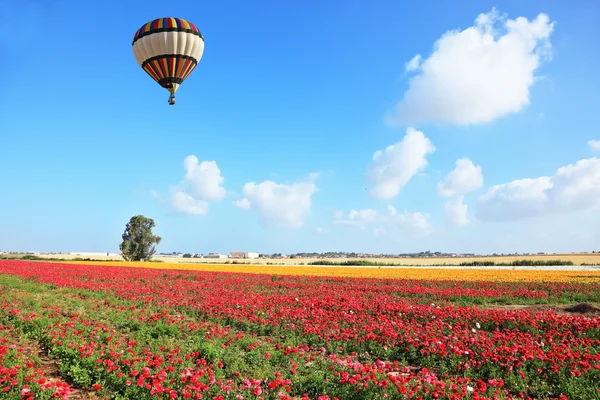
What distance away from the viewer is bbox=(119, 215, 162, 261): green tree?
9162cm

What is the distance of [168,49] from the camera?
2711cm

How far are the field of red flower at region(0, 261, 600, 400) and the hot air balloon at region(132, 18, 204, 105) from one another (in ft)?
57.4

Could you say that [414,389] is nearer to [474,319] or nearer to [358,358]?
[358,358]

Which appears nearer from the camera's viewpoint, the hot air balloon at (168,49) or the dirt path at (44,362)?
the dirt path at (44,362)

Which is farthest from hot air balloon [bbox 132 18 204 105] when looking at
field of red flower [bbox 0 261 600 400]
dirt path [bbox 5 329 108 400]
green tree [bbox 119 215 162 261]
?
green tree [bbox 119 215 162 261]

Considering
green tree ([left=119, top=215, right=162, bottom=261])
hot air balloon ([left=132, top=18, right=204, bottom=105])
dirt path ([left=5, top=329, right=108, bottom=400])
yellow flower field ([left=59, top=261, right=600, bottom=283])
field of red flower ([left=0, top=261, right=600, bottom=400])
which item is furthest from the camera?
green tree ([left=119, top=215, right=162, bottom=261])

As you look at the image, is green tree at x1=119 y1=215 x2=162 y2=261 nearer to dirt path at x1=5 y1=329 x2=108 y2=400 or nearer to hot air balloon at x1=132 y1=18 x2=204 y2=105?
hot air balloon at x1=132 y1=18 x2=204 y2=105

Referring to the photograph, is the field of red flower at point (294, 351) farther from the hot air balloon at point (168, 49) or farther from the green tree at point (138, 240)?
the green tree at point (138, 240)

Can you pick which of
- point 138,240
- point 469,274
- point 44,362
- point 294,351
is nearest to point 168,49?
point 44,362

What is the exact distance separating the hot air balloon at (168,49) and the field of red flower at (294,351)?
17.5 metres

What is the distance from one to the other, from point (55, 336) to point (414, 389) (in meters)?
8.57

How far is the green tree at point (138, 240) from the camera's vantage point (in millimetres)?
91625

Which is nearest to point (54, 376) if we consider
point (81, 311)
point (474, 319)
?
point (81, 311)

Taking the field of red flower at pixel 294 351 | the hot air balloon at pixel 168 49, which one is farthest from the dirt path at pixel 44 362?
the hot air balloon at pixel 168 49
